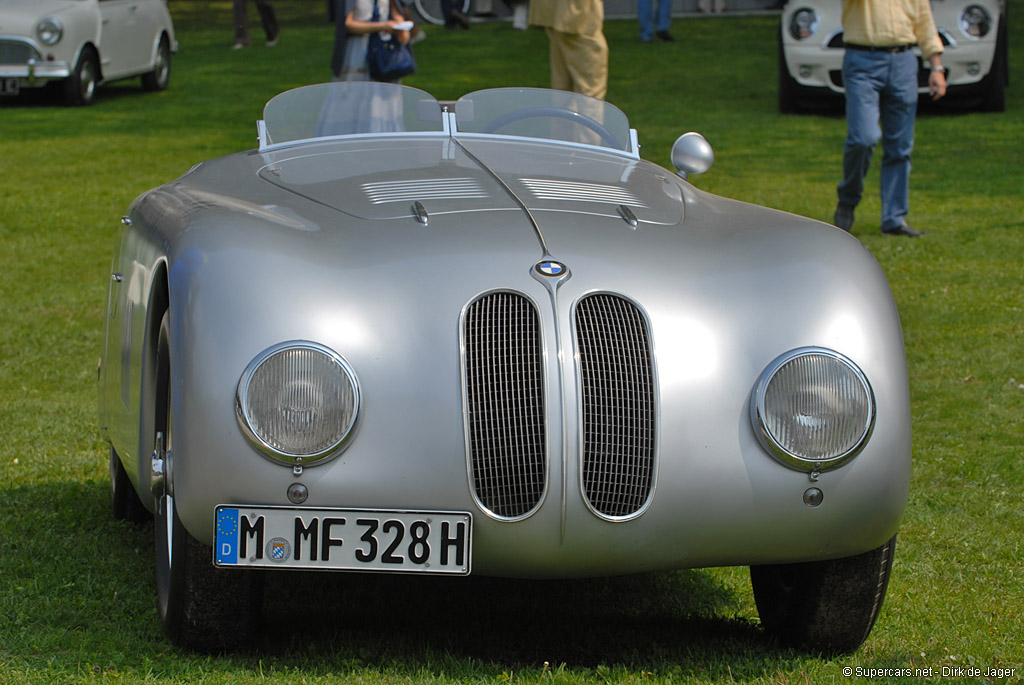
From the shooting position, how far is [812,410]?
2.89 m

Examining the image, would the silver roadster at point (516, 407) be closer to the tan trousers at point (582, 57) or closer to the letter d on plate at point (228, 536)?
the letter d on plate at point (228, 536)

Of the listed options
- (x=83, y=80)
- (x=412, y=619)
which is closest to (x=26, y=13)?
(x=83, y=80)

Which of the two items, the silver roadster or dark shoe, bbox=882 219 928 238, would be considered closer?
the silver roadster

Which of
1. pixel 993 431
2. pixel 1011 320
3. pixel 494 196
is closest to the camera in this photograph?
pixel 494 196

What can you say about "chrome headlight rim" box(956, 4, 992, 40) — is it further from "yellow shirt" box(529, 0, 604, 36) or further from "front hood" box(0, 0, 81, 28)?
"front hood" box(0, 0, 81, 28)

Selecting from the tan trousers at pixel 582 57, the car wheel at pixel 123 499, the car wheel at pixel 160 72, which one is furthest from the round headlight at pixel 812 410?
the car wheel at pixel 160 72

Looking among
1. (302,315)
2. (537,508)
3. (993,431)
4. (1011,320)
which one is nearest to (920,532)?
(993,431)

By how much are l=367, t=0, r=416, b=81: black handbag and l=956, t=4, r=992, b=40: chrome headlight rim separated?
21.7 feet

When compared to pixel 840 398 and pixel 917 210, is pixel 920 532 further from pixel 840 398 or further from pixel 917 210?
pixel 917 210

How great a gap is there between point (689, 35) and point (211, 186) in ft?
66.4

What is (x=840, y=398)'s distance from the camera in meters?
2.89

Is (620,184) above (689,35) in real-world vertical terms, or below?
above

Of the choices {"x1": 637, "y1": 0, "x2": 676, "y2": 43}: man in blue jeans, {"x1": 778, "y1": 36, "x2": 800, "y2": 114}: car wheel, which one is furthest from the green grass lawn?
{"x1": 637, "y1": 0, "x2": 676, "y2": 43}: man in blue jeans

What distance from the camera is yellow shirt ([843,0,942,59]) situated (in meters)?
8.19
